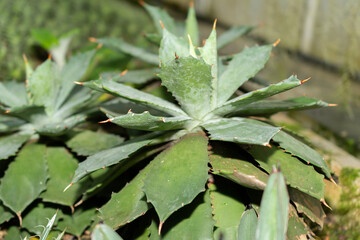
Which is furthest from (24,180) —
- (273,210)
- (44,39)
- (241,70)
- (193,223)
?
(44,39)

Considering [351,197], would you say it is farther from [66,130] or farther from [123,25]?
[123,25]

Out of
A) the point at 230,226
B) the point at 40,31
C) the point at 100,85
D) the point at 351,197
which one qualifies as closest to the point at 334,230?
the point at 351,197

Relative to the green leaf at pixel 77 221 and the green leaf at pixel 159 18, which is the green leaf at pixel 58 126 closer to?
the green leaf at pixel 77 221

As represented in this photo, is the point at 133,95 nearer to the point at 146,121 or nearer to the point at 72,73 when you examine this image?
the point at 146,121

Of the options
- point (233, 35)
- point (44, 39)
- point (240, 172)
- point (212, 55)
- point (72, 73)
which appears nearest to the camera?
point (240, 172)

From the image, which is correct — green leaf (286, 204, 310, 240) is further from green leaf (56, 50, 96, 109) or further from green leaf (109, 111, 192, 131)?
green leaf (56, 50, 96, 109)

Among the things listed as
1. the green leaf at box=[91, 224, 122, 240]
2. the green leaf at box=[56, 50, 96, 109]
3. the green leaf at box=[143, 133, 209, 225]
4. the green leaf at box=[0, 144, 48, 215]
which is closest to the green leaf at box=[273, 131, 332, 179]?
the green leaf at box=[143, 133, 209, 225]
